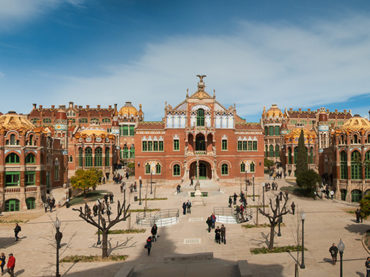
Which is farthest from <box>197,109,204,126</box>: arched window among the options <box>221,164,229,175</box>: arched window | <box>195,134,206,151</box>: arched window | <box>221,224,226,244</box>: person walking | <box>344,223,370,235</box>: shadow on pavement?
<box>221,224,226,244</box>: person walking

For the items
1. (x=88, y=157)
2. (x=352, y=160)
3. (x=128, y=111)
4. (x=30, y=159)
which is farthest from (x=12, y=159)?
(x=128, y=111)

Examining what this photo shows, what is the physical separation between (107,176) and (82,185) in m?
24.9

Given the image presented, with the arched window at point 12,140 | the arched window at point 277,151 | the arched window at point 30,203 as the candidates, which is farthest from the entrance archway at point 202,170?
the arched window at point 277,151

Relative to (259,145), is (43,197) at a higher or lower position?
lower

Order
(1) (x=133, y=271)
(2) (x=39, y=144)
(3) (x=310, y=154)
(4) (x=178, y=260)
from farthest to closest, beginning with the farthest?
1. (3) (x=310, y=154)
2. (2) (x=39, y=144)
3. (4) (x=178, y=260)
4. (1) (x=133, y=271)

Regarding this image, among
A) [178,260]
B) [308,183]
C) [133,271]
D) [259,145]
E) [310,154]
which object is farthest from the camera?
[310,154]

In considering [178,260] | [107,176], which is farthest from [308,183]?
[107,176]

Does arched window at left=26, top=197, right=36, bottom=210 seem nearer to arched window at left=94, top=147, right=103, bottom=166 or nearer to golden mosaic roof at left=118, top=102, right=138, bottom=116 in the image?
arched window at left=94, top=147, right=103, bottom=166

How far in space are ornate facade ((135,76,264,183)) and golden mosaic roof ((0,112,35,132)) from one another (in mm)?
19910

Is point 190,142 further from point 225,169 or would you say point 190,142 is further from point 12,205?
point 12,205

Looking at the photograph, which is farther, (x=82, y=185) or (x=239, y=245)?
(x=82, y=185)

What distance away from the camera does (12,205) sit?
36.0 metres

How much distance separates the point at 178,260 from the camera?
1861 centimetres

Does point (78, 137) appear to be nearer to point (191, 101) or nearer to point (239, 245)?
point (191, 101)
